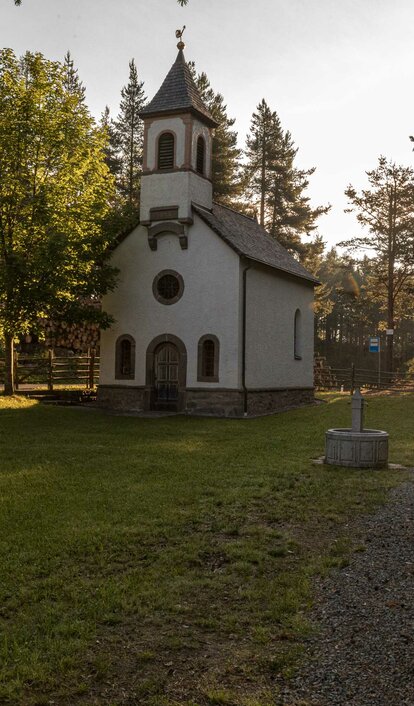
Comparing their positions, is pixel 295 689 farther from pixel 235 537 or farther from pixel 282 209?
pixel 282 209

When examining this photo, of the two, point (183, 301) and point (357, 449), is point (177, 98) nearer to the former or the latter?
point (183, 301)

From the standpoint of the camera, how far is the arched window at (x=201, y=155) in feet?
78.6

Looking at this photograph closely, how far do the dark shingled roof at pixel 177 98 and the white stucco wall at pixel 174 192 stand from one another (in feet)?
7.55

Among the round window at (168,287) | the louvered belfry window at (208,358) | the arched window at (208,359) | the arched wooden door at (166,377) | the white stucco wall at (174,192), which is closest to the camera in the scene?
the arched window at (208,359)

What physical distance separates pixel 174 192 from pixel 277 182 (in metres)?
27.5

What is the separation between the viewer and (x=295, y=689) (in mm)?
3990

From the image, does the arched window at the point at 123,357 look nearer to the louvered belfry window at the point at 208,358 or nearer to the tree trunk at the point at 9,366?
the louvered belfry window at the point at 208,358

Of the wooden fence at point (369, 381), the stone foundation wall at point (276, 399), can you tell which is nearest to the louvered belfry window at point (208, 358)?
the stone foundation wall at point (276, 399)

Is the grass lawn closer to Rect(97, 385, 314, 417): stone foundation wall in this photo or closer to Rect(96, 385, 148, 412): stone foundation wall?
Rect(97, 385, 314, 417): stone foundation wall

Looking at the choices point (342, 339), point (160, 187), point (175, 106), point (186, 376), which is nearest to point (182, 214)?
Result: point (160, 187)

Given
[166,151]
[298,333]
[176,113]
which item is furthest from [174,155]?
[298,333]

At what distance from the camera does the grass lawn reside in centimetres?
418

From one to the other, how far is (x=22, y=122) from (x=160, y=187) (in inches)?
208

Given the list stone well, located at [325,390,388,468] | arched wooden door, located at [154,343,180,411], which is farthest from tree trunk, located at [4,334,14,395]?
stone well, located at [325,390,388,468]
